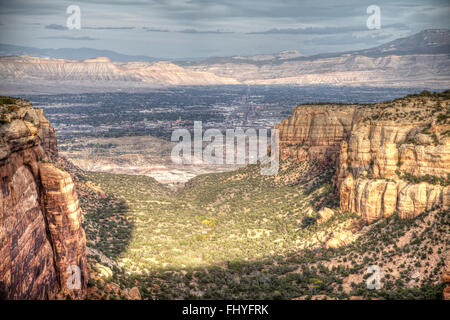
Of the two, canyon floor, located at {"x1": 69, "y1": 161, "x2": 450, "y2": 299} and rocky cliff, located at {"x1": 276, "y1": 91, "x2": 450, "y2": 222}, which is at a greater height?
rocky cliff, located at {"x1": 276, "y1": 91, "x2": 450, "y2": 222}

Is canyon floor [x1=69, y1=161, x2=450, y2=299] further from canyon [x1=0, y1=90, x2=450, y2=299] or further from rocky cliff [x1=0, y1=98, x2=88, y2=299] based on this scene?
rocky cliff [x1=0, y1=98, x2=88, y2=299]

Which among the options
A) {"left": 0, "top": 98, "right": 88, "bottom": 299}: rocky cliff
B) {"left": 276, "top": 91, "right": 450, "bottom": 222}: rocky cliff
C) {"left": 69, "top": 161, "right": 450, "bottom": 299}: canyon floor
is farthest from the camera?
{"left": 276, "top": 91, "right": 450, "bottom": 222}: rocky cliff

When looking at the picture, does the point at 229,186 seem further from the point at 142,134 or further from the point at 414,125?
the point at 142,134

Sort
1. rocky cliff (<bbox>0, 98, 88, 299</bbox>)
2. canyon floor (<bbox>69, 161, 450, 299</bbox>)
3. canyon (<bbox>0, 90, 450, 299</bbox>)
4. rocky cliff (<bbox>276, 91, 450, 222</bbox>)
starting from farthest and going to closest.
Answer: rocky cliff (<bbox>276, 91, 450, 222</bbox>) < canyon floor (<bbox>69, 161, 450, 299</bbox>) < canyon (<bbox>0, 90, 450, 299</bbox>) < rocky cliff (<bbox>0, 98, 88, 299</bbox>)

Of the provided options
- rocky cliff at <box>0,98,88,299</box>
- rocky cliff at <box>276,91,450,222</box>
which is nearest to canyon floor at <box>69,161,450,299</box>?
rocky cliff at <box>276,91,450,222</box>

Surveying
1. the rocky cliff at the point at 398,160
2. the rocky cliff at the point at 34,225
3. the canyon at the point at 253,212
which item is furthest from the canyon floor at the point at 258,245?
the rocky cliff at the point at 34,225

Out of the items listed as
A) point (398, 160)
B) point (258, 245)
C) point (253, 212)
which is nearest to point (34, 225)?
point (258, 245)

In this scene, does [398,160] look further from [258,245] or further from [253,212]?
[253,212]
